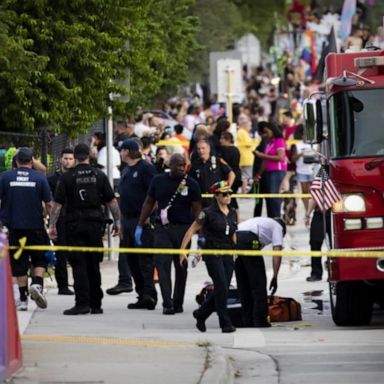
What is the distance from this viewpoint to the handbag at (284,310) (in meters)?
17.2

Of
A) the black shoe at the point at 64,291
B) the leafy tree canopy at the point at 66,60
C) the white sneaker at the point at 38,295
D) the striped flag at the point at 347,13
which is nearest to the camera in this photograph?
the white sneaker at the point at 38,295

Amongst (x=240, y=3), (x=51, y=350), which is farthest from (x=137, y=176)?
(x=240, y=3)

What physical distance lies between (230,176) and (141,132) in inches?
431

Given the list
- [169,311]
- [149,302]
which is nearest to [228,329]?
[169,311]

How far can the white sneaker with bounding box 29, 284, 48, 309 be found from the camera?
17328 millimetres

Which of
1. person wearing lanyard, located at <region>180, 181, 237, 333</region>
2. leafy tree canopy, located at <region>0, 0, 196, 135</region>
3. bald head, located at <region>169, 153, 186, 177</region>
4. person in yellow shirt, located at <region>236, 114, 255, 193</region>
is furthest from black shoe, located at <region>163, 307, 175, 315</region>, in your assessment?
person in yellow shirt, located at <region>236, 114, 255, 193</region>

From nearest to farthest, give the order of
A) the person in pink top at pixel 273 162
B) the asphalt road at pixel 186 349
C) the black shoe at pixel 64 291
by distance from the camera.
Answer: the asphalt road at pixel 186 349 → the black shoe at pixel 64 291 → the person in pink top at pixel 273 162

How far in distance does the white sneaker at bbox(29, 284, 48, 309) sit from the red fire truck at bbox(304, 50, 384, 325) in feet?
10.2

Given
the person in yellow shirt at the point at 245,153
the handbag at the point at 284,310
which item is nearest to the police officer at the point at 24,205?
the handbag at the point at 284,310

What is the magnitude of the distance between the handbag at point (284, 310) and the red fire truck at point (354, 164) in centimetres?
70

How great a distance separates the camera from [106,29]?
2478 centimetres

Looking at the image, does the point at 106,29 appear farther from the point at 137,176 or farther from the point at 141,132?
the point at 141,132

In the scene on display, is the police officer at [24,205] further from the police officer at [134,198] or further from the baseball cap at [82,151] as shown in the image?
the police officer at [134,198]

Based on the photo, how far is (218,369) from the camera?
41.8 feet
